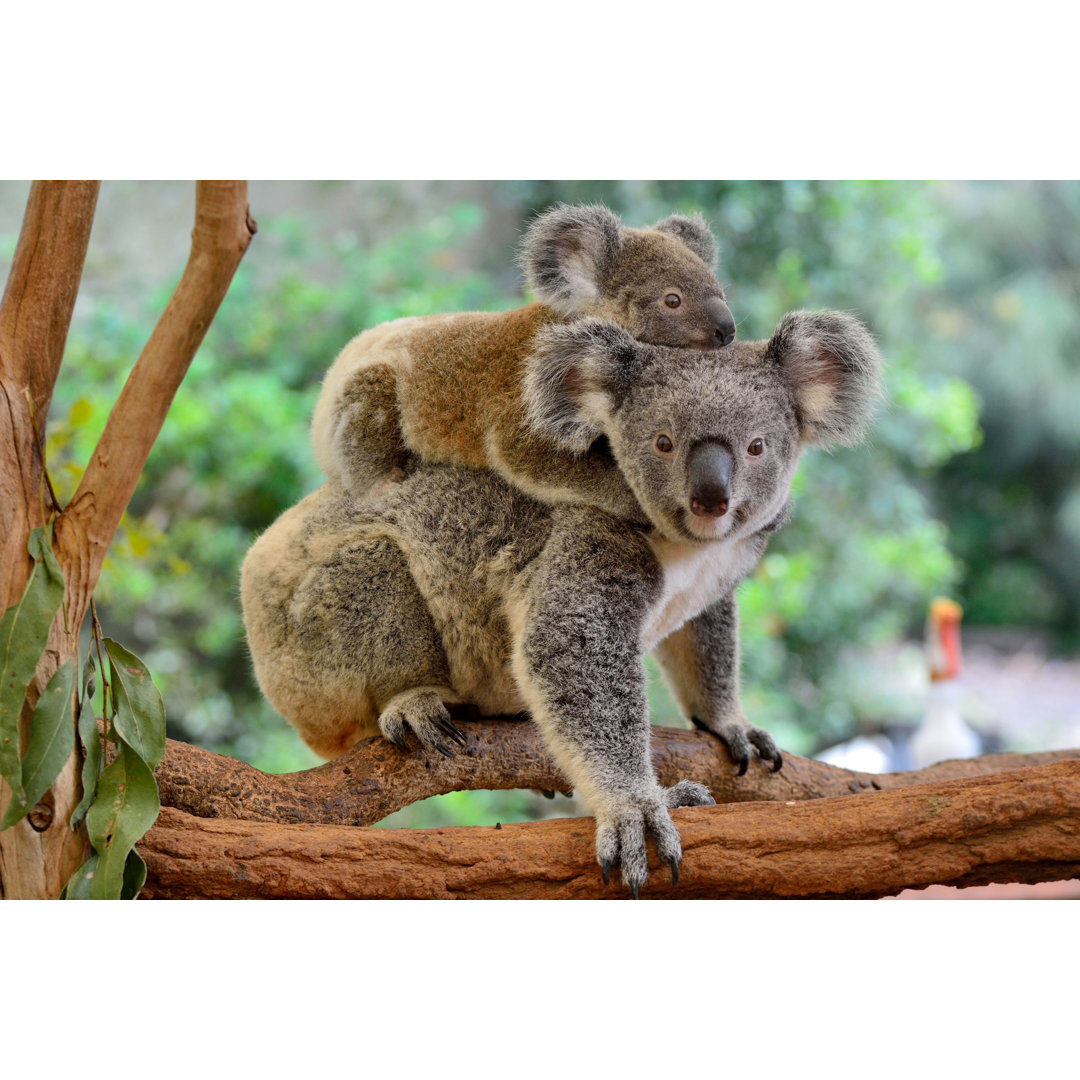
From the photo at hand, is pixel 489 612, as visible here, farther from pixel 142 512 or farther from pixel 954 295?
pixel 954 295

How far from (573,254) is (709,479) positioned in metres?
0.79

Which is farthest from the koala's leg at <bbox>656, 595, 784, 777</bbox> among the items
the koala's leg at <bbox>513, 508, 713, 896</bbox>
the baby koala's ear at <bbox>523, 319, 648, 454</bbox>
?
the baby koala's ear at <bbox>523, 319, 648, 454</bbox>

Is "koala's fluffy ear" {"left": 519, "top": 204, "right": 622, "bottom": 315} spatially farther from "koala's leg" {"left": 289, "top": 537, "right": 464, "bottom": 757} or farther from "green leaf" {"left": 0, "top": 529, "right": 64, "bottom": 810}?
"green leaf" {"left": 0, "top": 529, "right": 64, "bottom": 810}

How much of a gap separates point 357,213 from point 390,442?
4.64m

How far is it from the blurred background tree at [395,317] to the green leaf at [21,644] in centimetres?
253

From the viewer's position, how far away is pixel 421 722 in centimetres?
231

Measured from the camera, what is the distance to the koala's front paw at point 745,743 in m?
2.53

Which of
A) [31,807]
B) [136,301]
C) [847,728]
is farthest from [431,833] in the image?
[847,728]

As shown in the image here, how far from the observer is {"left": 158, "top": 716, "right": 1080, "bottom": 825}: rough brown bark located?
2.15 metres

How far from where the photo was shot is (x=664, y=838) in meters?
1.88

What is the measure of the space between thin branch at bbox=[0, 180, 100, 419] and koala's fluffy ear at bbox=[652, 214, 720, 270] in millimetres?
1429

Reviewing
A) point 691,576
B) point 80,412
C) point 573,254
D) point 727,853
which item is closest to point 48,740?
point 80,412

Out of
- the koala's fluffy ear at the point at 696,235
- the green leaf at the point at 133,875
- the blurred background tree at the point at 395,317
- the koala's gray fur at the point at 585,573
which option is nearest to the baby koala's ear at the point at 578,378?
the koala's gray fur at the point at 585,573

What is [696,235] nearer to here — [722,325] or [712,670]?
[722,325]
